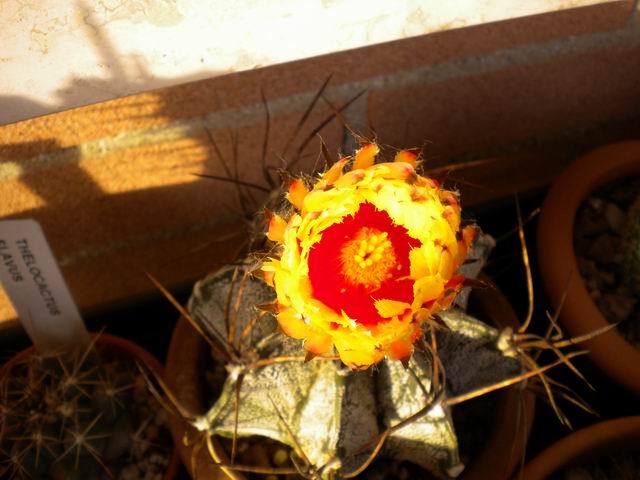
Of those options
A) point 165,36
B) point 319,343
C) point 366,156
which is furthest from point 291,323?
point 165,36

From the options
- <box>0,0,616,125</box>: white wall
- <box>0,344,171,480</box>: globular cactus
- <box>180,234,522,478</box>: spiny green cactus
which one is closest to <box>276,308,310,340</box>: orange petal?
<box>180,234,522,478</box>: spiny green cactus

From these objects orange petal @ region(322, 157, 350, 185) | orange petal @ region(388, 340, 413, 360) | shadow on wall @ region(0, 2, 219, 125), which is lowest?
orange petal @ region(388, 340, 413, 360)

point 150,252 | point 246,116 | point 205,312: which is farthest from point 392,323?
point 150,252

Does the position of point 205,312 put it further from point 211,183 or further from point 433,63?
point 433,63

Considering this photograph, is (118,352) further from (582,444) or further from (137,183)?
(582,444)

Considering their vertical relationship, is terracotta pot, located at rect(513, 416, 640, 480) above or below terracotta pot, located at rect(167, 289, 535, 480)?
below

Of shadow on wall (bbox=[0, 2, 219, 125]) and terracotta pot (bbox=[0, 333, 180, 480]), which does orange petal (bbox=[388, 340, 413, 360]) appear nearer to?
shadow on wall (bbox=[0, 2, 219, 125])

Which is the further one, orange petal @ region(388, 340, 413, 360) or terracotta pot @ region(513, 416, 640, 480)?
terracotta pot @ region(513, 416, 640, 480)
